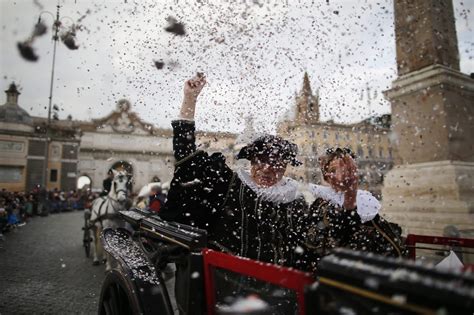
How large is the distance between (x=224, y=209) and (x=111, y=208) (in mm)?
6416

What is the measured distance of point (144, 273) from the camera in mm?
1923

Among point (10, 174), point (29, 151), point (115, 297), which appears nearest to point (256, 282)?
point (115, 297)

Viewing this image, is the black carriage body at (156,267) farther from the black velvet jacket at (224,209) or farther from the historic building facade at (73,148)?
A: the historic building facade at (73,148)

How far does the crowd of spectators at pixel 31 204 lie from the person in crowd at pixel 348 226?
11.7m

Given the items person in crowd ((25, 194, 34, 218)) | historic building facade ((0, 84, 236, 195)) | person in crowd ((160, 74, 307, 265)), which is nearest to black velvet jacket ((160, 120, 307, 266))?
person in crowd ((160, 74, 307, 265))

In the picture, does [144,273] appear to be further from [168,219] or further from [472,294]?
[472,294]

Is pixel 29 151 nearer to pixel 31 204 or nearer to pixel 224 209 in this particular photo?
pixel 31 204

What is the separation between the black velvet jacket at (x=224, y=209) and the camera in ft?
6.72

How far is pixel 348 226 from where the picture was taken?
2.06 m

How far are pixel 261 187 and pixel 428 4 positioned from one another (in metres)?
5.62

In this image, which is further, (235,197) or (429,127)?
(429,127)

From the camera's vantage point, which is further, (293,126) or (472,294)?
(293,126)

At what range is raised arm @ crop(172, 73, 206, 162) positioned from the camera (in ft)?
6.89

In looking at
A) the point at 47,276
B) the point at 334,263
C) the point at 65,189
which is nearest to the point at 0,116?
the point at 65,189
